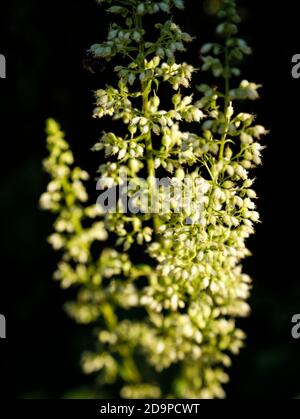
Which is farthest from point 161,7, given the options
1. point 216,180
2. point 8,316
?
point 8,316

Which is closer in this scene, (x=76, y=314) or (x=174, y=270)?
(x=174, y=270)

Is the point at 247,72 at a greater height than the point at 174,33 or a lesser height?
greater

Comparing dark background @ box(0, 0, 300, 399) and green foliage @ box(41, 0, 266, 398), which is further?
dark background @ box(0, 0, 300, 399)

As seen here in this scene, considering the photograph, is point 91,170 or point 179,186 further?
point 91,170

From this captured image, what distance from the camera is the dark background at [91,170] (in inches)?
229

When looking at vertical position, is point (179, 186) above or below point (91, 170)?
below

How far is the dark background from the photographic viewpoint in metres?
5.81

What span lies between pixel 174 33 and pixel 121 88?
370 millimetres

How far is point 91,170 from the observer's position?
7121 millimetres

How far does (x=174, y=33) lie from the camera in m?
2.58

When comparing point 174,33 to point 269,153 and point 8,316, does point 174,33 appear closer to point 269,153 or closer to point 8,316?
point 269,153

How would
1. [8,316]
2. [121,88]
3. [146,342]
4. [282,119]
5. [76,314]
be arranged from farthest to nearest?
1. [8,316]
2. [282,119]
3. [76,314]
4. [146,342]
5. [121,88]

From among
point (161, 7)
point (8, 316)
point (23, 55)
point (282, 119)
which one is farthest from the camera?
point (23, 55)

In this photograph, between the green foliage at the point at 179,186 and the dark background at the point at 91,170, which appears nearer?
the green foliage at the point at 179,186
